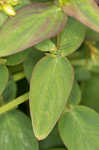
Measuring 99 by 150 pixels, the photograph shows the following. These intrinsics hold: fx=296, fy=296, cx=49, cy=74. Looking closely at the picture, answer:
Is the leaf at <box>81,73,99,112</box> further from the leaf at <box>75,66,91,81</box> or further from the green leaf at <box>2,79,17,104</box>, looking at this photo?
the green leaf at <box>2,79,17,104</box>

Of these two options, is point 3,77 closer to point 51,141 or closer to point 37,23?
point 37,23

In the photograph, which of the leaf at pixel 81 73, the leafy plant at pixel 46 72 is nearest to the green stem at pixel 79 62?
the leaf at pixel 81 73

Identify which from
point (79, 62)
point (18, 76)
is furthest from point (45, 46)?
point (79, 62)

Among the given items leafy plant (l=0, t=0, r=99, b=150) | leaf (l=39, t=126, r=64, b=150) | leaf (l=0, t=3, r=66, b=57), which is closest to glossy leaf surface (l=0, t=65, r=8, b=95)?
leafy plant (l=0, t=0, r=99, b=150)

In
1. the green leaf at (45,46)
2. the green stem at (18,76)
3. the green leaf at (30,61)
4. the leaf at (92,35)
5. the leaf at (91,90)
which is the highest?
the green leaf at (45,46)

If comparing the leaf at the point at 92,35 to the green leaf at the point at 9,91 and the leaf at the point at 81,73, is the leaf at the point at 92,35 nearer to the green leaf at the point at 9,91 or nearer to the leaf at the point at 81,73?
the leaf at the point at 81,73

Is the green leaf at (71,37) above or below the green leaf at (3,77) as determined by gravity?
above

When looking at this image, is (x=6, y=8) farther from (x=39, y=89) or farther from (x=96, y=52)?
(x=96, y=52)
